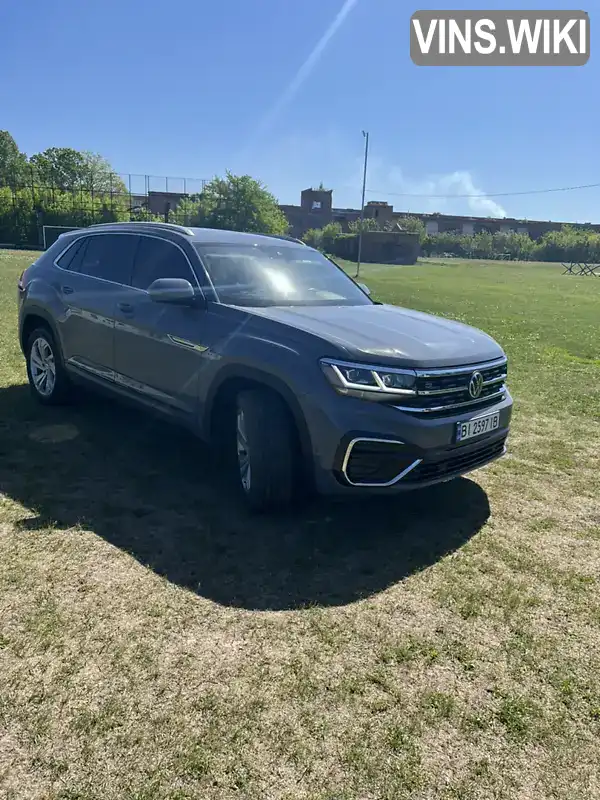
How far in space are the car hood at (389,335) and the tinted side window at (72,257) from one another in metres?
2.47

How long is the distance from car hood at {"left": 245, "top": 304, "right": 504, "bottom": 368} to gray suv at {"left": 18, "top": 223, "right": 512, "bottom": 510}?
1cm

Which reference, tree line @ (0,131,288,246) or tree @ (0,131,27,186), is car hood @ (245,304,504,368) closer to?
tree line @ (0,131,288,246)

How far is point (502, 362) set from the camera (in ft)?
13.3

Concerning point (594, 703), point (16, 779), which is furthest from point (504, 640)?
point (16, 779)

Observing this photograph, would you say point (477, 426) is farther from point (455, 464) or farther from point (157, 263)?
point (157, 263)

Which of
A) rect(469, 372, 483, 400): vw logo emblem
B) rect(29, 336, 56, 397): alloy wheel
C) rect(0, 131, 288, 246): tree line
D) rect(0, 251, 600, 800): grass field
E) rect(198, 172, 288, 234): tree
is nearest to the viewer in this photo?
rect(0, 251, 600, 800): grass field

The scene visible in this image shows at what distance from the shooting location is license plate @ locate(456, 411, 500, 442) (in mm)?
3574

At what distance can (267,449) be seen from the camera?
3.55m

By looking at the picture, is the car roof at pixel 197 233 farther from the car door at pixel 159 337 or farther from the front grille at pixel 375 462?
the front grille at pixel 375 462

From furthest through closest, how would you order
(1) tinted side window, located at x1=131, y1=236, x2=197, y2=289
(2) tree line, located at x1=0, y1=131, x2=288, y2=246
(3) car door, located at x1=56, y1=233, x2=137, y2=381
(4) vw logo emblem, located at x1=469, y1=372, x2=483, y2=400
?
(2) tree line, located at x1=0, y1=131, x2=288, y2=246 → (3) car door, located at x1=56, y1=233, x2=137, y2=381 → (1) tinted side window, located at x1=131, y1=236, x2=197, y2=289 → (4) vw logo emblem, located at x1=469, y1=372, x2=483, y2=400

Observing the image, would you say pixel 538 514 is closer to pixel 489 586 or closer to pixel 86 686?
pixel 489 586

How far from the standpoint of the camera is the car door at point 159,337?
413 cm

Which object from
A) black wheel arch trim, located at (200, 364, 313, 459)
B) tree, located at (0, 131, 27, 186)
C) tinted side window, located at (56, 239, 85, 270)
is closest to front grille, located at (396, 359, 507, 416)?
black wheel arch trim, located at (200, 364, 313, 459)

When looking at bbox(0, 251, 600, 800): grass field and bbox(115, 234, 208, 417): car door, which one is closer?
bbox(0, 251, 600, 800): grass field
